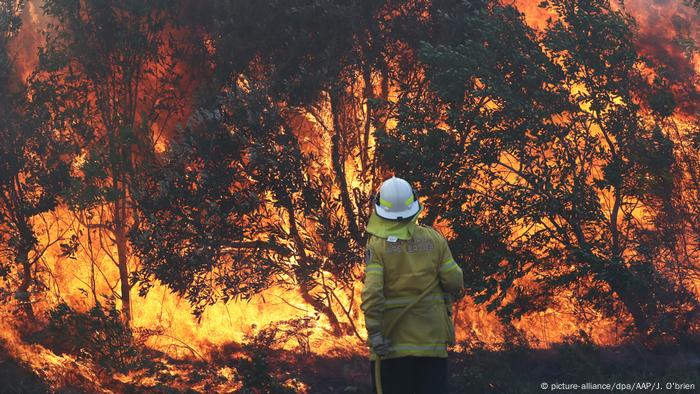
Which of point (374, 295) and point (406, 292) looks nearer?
point (374, 295)

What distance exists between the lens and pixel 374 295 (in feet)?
15.9

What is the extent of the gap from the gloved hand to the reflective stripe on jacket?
43mm

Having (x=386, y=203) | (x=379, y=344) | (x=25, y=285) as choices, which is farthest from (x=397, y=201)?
(x=25, y=285)

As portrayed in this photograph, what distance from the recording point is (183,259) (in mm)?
10086

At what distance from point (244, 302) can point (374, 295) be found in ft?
27.6

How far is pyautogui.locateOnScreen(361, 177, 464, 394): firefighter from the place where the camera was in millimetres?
4945

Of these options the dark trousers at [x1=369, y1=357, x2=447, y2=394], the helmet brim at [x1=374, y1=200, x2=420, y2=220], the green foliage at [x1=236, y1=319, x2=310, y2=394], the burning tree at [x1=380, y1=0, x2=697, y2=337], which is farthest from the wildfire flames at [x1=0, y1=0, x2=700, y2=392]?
the dark trousers at [x1=369, y1=357, x2=447, y2=394]

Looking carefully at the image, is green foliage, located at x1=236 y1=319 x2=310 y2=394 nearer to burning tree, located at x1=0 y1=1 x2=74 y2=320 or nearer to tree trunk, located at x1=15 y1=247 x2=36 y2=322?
A: tree trunk, located at x1=15 y1=247 x2=36 y2=322

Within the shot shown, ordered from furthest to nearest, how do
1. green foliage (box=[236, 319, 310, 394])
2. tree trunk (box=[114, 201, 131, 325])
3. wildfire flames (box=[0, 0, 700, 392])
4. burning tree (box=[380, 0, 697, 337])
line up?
tree trunk (box=[114, 201, 131, 325]) < wildfire flames (box=[0, 0, 700, 392]) < green foliage (box=[236, 319, 310, 394]) < burning tree (box=[380, 0, 697, 337])

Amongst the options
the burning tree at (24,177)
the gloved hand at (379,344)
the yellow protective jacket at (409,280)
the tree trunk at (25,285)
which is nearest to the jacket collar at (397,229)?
the yellow protective jacket at (409,280)

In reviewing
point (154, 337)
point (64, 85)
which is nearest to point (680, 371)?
point (154, 337)

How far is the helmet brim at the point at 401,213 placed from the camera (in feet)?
16.3

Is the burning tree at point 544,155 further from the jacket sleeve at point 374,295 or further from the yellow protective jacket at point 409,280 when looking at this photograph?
the jacket sleeve at point 374,295

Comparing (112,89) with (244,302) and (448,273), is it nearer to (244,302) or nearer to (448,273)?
(244,302)
